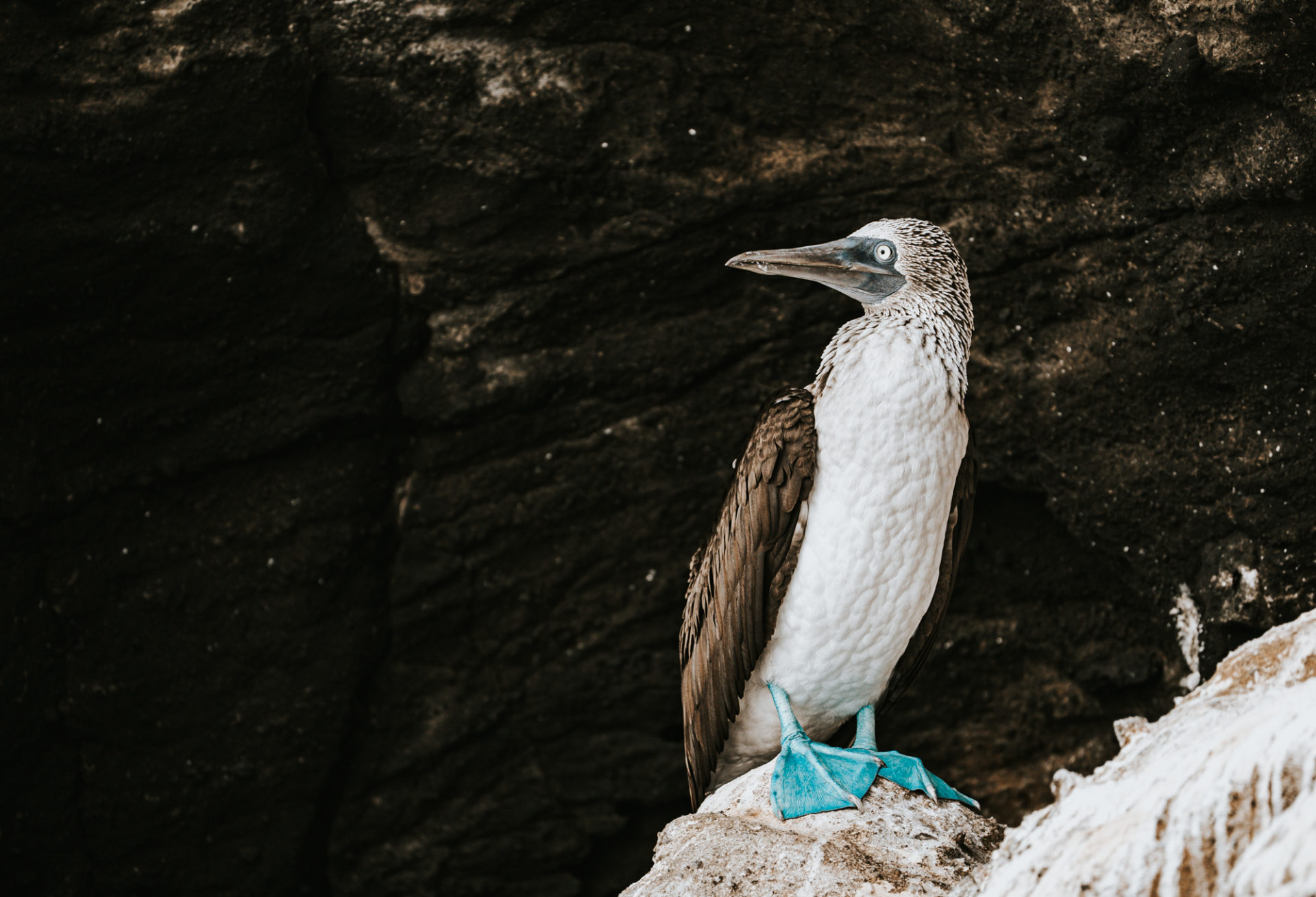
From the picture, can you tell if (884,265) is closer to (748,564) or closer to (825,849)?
(748,564)

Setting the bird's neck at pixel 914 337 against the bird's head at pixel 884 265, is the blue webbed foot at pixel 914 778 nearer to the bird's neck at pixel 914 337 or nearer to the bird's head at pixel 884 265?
the bird's neck at pixel 914 337

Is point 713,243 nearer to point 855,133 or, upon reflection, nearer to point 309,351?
point 855,133

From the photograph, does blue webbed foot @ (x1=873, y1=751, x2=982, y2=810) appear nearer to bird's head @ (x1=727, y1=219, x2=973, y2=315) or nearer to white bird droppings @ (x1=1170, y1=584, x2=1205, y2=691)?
bird's head @ (x1=727, y1=219, x2=973, y2=315)

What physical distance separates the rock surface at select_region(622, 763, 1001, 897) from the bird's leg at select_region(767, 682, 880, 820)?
0.09 feet

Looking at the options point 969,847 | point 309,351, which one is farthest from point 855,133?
point 969,847

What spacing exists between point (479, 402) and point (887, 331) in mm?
1802

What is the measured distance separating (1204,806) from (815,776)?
1053mm

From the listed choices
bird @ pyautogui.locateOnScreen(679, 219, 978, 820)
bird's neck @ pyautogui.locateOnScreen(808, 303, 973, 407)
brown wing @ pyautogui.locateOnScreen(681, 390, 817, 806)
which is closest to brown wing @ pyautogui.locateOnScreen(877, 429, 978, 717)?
bird @ pyautogui.locateOnScreen(679, 219, 978, 820)

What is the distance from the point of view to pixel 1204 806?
1.65m

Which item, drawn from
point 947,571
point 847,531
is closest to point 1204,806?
point 847,531

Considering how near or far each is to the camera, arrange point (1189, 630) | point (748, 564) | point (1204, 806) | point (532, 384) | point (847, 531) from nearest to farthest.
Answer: point (1204, 806) → point (847, 531) → point (748, 564) → point (1189, 630) → point (532, 384)

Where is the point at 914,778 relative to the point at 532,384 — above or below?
below

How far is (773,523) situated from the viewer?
2760mm

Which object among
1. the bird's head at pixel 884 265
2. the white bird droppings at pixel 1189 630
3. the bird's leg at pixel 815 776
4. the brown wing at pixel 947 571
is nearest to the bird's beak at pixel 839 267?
the bird's head at pixel 884 265
